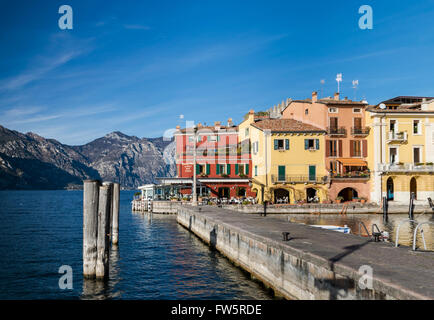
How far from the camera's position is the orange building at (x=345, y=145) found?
5359 cm

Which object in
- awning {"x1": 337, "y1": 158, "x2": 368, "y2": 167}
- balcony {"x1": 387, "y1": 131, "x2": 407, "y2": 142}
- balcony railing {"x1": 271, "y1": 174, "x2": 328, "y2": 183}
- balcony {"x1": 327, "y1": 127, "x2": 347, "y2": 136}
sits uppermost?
balcony {"x1": 327, "y1": 127, "x2": 347, "y2": 136}

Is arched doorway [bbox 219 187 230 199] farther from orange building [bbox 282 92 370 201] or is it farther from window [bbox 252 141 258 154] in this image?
orange building [bbox 282 92 370 201]

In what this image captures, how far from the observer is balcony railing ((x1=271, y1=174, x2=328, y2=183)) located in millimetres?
53656

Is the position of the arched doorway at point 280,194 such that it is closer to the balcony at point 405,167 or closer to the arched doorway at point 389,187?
the balcony at point 405,167

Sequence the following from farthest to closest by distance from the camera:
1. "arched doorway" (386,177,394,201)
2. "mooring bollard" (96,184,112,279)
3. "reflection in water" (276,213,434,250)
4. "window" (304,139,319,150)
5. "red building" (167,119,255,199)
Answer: "red building" (167,119,255,199), "arched doorway" (386,177,394,201), "window" (304,139,319,150), "reflection in water" (276,213,434,250), "mooring bollard" (96,184,112,279)

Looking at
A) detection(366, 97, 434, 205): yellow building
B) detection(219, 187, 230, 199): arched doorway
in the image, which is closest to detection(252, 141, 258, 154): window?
detection(219, 187, 230, 199): arched doorway

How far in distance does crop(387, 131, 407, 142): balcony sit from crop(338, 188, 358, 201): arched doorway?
354 inches

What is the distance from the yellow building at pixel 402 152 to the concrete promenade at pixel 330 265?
3781 centimetres

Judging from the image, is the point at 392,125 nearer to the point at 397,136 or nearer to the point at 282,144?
the point at 397,136

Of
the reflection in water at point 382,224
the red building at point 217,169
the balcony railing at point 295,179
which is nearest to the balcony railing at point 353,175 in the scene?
the balcony railing at point 295,179

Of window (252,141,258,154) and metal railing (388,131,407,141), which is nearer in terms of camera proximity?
metal railing (388,131,407,141)

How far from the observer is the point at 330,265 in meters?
10.7

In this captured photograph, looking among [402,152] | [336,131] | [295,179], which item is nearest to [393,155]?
[402,152]
